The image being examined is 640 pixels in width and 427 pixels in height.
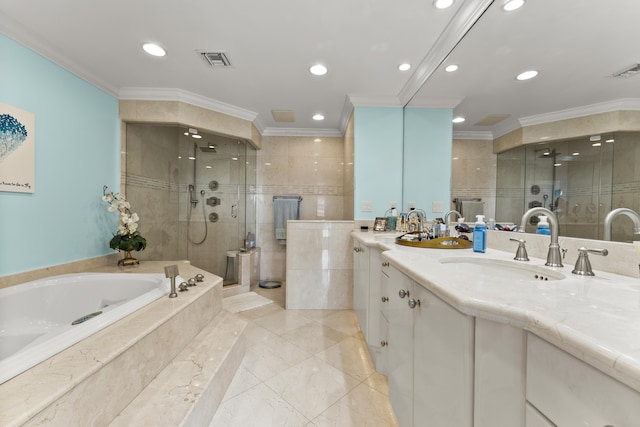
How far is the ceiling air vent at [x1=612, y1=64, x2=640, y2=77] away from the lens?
0.75 m

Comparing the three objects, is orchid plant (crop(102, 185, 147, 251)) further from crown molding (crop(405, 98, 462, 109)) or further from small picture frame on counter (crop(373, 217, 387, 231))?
crown molding (crop(405, 98, 462, 109))

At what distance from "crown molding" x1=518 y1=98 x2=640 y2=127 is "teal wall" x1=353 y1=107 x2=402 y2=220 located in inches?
58.7

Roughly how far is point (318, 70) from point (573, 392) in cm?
232

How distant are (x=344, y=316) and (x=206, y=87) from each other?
262 centimetres

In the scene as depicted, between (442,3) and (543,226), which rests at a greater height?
(442,3)

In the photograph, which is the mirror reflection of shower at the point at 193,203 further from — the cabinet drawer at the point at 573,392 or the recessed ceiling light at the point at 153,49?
the cabinet drawer at the point at 573,392

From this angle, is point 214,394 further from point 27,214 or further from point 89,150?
point 89,150

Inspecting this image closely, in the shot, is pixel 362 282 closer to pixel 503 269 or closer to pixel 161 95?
pixel 503 269

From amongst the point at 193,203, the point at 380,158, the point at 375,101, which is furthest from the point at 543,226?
the point at 193,203

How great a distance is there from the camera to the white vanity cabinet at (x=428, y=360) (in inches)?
24.6

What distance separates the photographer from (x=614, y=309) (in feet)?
1.68

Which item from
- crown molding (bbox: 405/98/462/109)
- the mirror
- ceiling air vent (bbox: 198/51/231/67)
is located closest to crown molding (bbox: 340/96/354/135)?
crown molding (bbox: 405/98/462/109)

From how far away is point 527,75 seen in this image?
117 centimetres

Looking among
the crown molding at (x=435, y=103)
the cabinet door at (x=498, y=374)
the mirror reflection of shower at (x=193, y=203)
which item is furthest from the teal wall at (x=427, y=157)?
the mirror reflection of shower at (x=193, y=203)
